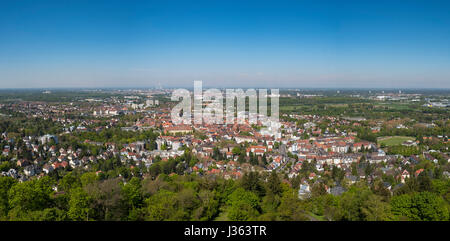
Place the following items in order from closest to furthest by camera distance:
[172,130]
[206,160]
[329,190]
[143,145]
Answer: [329,190], [206,160], [143,145], [172,130]

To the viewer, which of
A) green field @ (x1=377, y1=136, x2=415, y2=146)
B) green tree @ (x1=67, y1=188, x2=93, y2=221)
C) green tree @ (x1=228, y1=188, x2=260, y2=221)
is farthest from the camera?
green field @ (x1=377, y1=136, x2=415, y2=146)

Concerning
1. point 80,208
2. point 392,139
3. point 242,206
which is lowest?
point 392,139

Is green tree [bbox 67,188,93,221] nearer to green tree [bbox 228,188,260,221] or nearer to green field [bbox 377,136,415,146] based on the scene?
green tree [bbox 228,188,260,221]

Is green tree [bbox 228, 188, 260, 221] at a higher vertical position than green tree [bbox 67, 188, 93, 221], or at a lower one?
lower

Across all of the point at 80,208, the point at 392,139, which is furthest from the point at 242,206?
the point at 392,139

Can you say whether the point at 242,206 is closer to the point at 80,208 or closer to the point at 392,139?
the point at 80,208

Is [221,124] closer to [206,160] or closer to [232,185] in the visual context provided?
[206,160]

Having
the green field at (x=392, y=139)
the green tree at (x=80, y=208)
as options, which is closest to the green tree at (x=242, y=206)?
the green tree at (x=80, y=208)

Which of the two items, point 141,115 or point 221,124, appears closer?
point 221,124

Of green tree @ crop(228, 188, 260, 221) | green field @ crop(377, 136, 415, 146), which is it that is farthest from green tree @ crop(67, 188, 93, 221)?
green field @ crop(377, 136, 415, 146)

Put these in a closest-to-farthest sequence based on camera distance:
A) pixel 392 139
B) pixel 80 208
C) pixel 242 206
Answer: pixel 80 208
pixel 242 206
pixel 392 139
